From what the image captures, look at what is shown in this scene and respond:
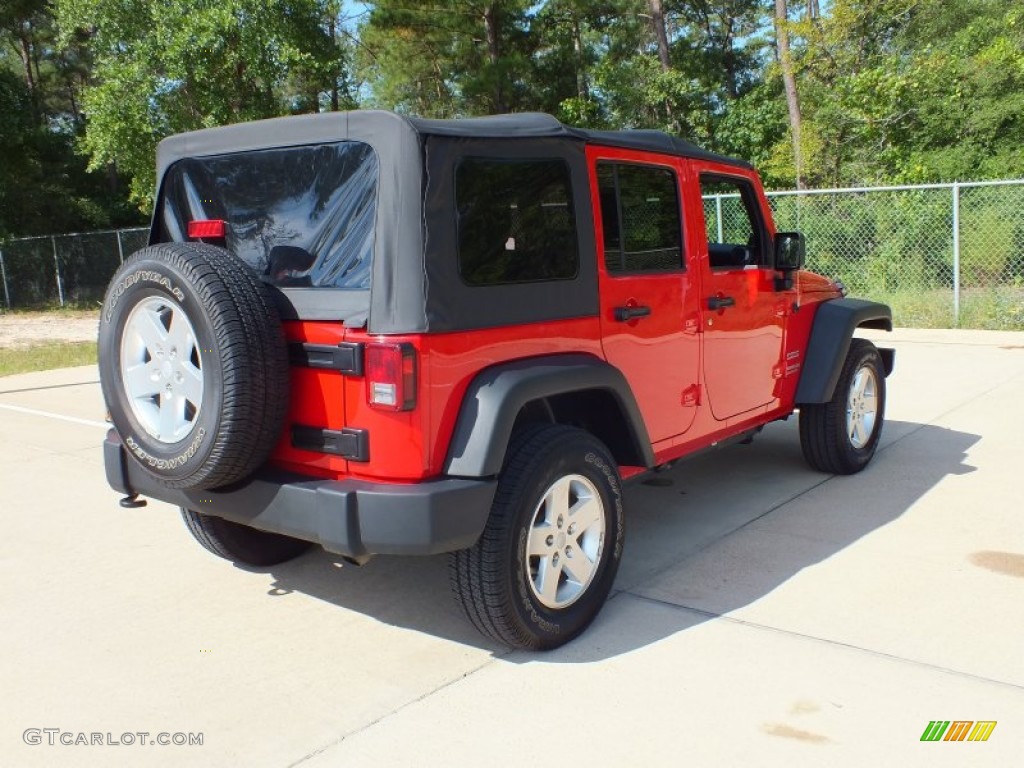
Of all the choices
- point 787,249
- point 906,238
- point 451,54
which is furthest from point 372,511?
point 451,54

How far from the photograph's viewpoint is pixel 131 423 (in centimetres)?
342

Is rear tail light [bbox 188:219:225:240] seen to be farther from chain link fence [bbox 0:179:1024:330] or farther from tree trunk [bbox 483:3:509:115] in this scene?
tree trunk [bbox 483:3:509:115]

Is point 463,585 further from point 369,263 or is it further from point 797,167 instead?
point 797,167

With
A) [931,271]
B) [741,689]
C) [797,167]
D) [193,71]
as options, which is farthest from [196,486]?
[797,167]

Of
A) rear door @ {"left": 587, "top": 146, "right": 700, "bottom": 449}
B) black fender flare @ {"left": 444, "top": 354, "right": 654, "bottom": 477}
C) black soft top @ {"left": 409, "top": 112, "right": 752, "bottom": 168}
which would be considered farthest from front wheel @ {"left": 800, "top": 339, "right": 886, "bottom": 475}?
black fender flare @ {"left": 444, "top": 354, "right": 654, "bottom": 477}

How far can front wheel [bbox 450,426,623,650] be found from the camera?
3.22m

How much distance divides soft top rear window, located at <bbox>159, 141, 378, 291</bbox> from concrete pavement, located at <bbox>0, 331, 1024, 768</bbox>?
147cm

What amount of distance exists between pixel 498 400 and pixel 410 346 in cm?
37

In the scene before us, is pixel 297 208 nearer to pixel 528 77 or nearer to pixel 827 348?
pixel 827 348

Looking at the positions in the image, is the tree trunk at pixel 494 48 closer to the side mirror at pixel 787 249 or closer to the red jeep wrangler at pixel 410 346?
the side mirror at pixel 787 249

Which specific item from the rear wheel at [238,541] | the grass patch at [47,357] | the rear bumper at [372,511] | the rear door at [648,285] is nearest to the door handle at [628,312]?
the rear door at [648,285]

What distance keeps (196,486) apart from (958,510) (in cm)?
397

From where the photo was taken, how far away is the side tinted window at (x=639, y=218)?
389cm

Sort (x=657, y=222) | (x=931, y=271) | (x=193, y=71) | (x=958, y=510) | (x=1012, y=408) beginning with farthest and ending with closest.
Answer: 1. (x=193, y=71)
2. (x=931, y=271)
3. (x=1012, y=408)
4. (x=958, y=510)
5. (x=657, y=222)
